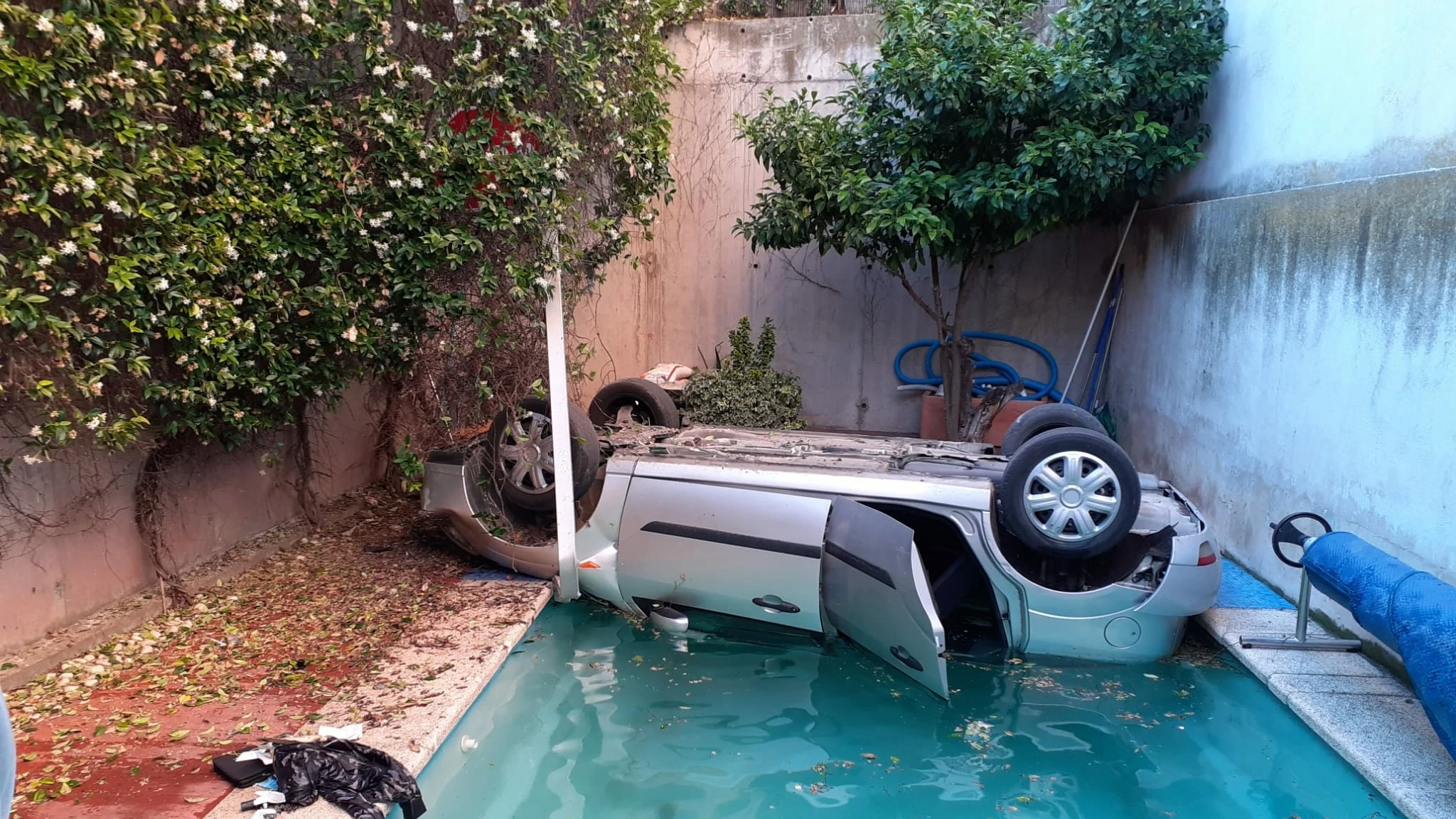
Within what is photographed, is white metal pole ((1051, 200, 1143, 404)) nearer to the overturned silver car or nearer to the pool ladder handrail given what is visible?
the overturned silver car

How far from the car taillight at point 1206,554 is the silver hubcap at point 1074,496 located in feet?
1.68

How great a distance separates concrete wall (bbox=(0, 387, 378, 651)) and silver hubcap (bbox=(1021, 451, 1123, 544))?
15.3 feet

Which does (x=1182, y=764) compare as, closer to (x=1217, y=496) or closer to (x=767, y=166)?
(x=1217, y=496)

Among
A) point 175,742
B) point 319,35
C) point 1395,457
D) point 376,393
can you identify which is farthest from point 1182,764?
point 376,393

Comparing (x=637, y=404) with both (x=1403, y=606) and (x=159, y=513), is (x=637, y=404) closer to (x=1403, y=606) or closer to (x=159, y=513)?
(x=159, y=513)

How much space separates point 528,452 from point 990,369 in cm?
546

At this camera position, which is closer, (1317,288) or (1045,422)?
(1317,288)

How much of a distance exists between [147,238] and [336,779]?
256 centimetres

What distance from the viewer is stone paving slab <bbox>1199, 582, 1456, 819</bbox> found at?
3311 mm

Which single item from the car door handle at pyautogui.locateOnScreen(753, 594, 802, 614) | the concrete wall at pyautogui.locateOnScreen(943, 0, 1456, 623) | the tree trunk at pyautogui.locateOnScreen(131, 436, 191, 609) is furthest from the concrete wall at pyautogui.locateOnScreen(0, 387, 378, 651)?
the concrete wall at pyautogui.locateOnScreen(943, 0, 1456, 623)

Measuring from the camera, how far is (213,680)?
4.12 m

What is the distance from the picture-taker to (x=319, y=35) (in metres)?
4.32

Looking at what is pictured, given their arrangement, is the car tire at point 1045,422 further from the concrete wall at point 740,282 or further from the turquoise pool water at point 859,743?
the concrete wall at point 740,282

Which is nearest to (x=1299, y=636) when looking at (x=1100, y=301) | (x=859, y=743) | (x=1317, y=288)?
(x=1317, y=288)
